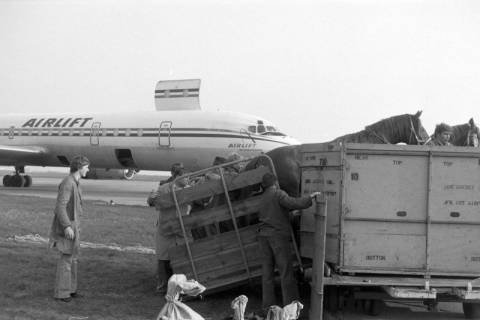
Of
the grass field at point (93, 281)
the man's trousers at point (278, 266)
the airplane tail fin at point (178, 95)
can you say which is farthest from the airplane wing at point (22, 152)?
the man's trousers at point (278, 266)

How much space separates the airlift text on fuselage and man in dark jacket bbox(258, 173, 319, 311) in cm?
2092

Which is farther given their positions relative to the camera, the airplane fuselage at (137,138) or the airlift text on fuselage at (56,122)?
the airlift text on fuselage at (56,122)

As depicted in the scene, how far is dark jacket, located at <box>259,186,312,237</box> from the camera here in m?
6.93

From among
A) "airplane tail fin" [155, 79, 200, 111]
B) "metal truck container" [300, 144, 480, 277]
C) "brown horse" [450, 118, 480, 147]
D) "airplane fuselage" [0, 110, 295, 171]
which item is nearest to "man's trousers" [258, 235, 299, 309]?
"metal truck container" [300, 144, 480, 277]

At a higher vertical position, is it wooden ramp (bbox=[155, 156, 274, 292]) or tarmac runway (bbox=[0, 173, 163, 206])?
wooden ramp (bbox=[155, 156, 274, 292])

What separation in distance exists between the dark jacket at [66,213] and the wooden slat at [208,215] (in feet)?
3.65

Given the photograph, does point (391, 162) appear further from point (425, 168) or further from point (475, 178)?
point (475, 178)

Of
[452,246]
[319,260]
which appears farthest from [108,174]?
[452,246]

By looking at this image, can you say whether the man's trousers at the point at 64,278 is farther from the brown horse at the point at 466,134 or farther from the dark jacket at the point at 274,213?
the brown horse at the point at 466,134

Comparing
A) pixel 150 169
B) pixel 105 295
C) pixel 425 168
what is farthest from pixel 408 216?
pixel 150 169

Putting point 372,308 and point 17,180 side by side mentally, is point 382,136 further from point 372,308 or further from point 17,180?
point 17,180

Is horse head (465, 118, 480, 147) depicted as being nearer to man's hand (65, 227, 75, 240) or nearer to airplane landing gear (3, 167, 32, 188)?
man's hand (65, 227, 75, 240)

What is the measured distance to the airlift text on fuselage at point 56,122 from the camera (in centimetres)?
2683

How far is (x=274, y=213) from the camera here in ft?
22.8
